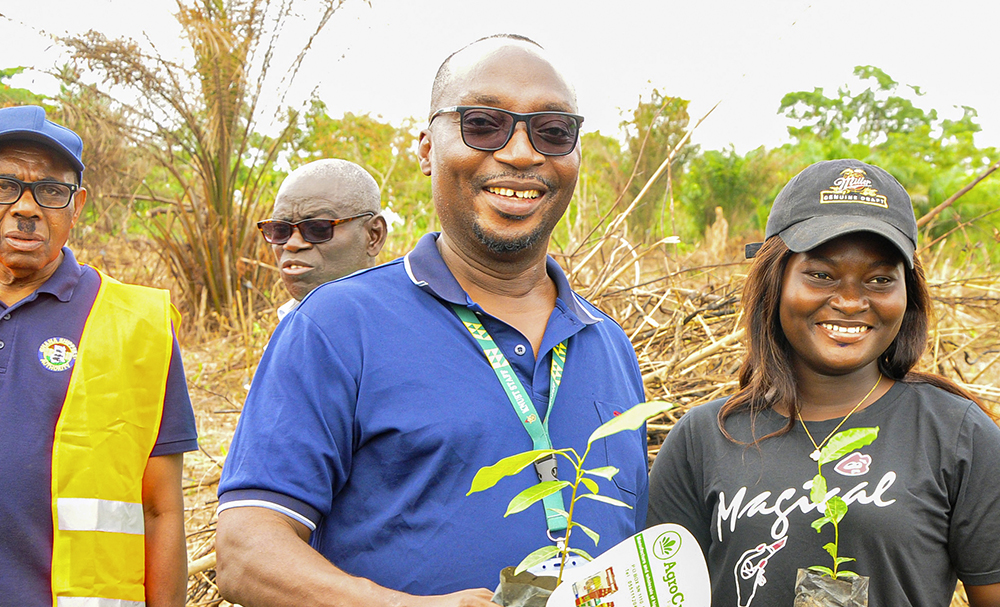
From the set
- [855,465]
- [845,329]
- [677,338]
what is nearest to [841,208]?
[845,329]

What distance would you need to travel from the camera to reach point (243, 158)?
852 centimetres

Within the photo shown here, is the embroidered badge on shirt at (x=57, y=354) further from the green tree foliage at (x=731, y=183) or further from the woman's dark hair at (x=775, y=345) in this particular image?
the green tree foliage at (x=731, y=183)

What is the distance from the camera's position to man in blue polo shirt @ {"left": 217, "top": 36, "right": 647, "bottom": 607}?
4.76 feet

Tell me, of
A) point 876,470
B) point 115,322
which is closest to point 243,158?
point 115,322

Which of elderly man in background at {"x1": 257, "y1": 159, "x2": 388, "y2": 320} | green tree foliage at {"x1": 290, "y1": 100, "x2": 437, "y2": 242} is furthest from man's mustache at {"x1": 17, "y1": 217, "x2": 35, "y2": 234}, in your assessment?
green tree foliage at {"x1": 290, "y1": 100, "x2": 437, "y2": 242}

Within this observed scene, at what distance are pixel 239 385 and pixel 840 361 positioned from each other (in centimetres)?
545

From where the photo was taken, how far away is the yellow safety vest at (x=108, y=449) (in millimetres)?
2119

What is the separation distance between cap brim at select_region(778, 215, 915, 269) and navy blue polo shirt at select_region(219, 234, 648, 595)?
670mm

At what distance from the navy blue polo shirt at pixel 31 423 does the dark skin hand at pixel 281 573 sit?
0.89m

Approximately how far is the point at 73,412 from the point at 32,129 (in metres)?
0.78

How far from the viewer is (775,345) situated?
2047 mm

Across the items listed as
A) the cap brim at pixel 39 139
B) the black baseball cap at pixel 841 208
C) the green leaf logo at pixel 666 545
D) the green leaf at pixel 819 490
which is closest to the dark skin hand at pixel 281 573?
the green leaf logo at pixel 666 545

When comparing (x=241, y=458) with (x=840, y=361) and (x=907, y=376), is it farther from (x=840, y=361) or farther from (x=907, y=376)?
(x=907, y=376)

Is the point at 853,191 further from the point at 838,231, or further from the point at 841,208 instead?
the point at 838,231
